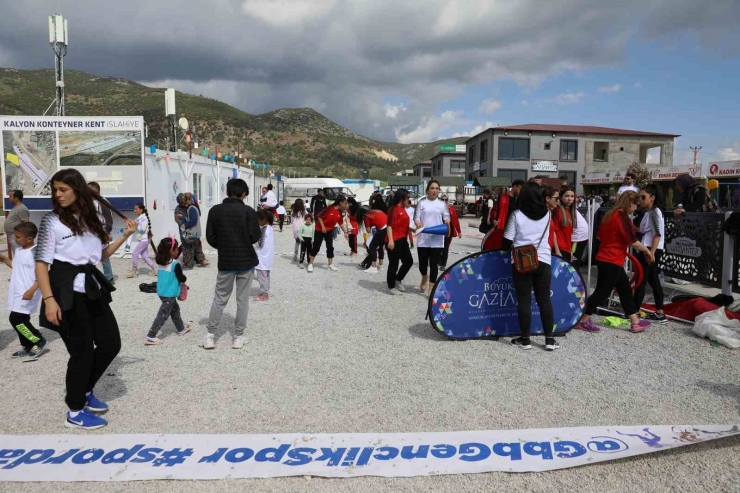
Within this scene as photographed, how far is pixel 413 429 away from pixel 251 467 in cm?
117

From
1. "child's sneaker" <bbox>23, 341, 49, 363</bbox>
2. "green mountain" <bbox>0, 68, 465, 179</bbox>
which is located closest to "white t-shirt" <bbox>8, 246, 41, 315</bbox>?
"child's sneaker" <bbox>23, 341, 49, 363</bbox>

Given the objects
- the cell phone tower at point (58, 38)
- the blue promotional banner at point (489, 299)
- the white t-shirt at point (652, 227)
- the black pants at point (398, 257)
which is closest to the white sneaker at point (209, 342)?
the blue promotional banner at point (489, 299)

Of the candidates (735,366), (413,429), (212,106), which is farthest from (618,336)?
(212,106)

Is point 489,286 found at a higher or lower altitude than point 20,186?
lower

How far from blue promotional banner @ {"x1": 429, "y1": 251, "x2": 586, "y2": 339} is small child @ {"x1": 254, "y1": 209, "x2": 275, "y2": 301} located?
3.34 metres

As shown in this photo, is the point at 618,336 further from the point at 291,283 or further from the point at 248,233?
the point at 291,283

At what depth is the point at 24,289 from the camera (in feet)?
16.7

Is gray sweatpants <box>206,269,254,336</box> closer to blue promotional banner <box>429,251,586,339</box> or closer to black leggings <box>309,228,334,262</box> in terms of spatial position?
blue promotional banner <box>429,251,586,339</box>

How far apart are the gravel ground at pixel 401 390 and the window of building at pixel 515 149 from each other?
1815 inches

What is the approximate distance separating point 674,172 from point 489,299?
3076 centimetres

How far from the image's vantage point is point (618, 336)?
6082 mm

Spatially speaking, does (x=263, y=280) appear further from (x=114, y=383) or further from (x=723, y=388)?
(x=723, y=388)

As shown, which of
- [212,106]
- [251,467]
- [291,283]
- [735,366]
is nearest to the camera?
[251,467]

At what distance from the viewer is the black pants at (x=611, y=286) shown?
602cm
